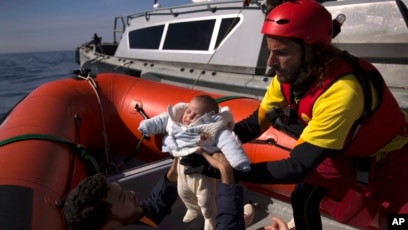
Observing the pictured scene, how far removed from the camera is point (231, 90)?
195 inches

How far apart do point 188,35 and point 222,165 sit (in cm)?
440

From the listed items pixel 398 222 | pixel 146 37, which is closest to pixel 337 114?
pixel 398 222

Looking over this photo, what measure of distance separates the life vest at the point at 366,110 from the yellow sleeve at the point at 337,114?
5cm

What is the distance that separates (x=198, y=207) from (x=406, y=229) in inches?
46.5

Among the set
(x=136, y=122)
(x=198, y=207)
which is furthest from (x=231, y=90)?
(x=198, y=207)

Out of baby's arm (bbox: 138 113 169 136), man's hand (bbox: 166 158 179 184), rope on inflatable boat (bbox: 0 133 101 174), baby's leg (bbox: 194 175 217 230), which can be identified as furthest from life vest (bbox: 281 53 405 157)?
rope on inflatable boat (bbox: 0 133 101 174)

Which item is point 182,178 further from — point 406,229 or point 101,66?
point 101,66

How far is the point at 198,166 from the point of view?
203cm

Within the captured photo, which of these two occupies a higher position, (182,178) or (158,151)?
(182,178)

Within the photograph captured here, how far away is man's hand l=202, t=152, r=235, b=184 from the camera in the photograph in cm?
188

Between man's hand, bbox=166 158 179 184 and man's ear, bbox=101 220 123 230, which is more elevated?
man's ear, bbox=101 220 123 230

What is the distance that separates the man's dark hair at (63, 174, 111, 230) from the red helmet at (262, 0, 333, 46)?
3.37ft

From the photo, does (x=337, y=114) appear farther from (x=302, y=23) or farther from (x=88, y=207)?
(x=88, y=207)

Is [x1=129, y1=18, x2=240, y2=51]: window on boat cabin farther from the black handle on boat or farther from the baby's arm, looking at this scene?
the baby's arm
